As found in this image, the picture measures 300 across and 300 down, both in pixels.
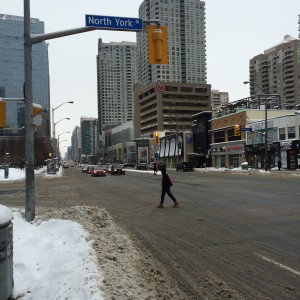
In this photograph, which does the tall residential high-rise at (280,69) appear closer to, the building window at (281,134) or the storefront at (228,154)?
the storefront at (228,154)

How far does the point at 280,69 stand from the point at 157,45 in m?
102

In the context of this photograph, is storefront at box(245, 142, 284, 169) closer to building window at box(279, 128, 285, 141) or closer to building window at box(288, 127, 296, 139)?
building window at box(279, 128, 285, 141)

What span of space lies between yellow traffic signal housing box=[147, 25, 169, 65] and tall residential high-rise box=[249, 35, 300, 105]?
302ft

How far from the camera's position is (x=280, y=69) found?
104438mm

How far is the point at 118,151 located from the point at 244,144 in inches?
5317

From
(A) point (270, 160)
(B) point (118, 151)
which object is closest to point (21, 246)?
(A) point (270, 160)

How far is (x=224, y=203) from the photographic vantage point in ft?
50.3

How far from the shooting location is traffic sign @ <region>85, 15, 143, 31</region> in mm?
9992

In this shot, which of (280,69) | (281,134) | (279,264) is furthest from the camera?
(280,69)

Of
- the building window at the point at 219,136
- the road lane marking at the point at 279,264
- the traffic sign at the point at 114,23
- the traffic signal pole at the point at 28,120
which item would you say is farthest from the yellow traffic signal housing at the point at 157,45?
the building window at the point at 219,136

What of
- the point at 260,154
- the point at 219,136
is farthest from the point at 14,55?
the point at 219,136

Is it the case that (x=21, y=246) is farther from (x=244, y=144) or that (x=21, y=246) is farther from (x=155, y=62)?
(x=244, y=144)

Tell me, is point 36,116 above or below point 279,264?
above

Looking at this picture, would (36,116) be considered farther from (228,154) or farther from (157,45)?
(228,154)
